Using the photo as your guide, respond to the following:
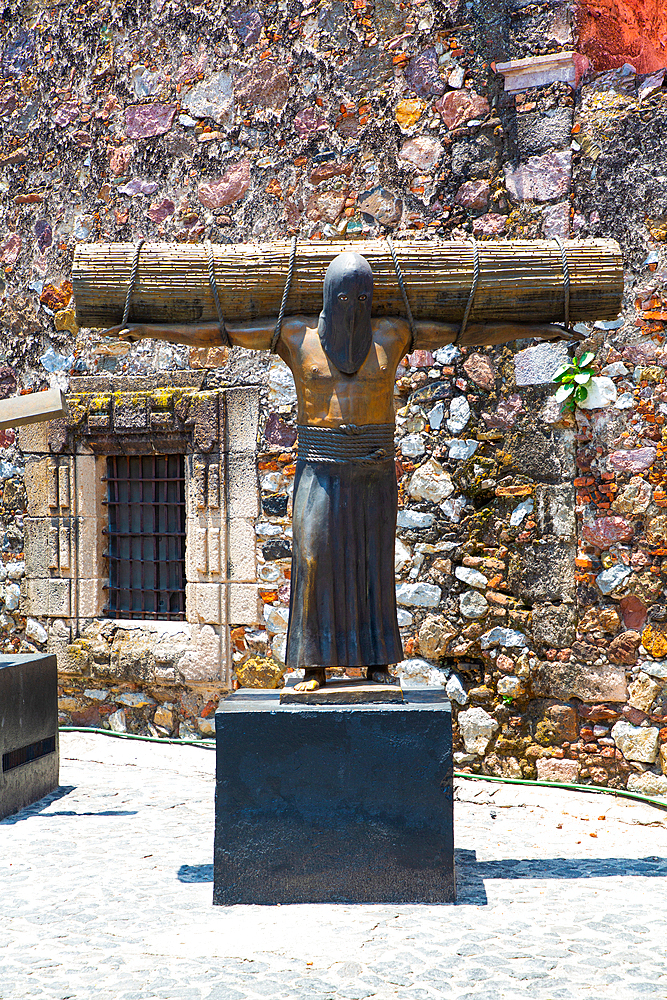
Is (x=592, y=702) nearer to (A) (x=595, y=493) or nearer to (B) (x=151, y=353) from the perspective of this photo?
(A) (x=595, y=493)

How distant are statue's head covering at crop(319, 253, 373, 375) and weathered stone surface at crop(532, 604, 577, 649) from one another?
7.75 ft

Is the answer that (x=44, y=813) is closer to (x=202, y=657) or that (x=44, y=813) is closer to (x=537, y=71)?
(x=202, y=657)

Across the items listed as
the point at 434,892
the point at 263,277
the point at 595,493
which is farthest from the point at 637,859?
the point at 263,277

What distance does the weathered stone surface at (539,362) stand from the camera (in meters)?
5.25

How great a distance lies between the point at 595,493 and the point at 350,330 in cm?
231

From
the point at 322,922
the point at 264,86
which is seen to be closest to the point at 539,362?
the point at 264,86

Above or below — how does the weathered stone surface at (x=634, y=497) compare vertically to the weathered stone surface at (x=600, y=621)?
above

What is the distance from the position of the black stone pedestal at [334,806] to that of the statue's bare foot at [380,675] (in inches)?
8.2

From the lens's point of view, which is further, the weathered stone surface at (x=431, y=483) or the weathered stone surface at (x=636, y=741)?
the weathered stone surface at (x=431, y=483)

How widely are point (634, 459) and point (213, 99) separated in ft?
11.9

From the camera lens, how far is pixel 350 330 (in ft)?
11.3

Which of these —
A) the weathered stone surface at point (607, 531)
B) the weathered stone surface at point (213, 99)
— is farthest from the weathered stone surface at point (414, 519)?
the weathered stone surface at point (213, 99)

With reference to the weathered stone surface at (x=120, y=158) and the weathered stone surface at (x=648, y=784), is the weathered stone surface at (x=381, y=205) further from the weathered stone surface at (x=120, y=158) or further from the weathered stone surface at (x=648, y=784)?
→ the weathered stone surface at (x=648, y=784)

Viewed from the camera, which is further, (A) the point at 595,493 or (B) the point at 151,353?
(B) the point at 151,353
